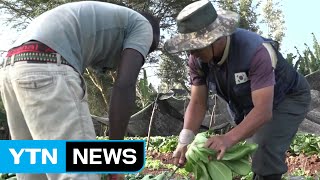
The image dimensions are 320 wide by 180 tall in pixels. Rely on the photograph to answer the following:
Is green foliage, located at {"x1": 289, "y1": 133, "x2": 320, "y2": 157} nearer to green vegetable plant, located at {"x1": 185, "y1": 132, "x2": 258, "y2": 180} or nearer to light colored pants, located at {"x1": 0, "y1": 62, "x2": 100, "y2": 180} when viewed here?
green vegetable plant, located at {"x1": 185, "y1": 132, "x2": 258, "y2": 180}

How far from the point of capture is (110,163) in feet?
9.17

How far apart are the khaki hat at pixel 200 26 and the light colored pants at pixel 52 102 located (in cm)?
96

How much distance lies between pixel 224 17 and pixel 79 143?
1422mm

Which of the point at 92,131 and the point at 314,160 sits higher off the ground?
the point at 92,131

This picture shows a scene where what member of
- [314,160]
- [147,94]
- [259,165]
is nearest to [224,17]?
[259,165]

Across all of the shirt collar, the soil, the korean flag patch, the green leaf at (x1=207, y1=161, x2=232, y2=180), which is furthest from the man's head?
the soil

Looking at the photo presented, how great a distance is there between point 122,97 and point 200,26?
3.10 ft

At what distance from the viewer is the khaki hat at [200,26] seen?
3.39 metres

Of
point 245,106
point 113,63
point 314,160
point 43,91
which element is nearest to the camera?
point 43,91

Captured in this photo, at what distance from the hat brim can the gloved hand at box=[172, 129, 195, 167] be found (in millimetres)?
672

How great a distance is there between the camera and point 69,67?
271 centimetres

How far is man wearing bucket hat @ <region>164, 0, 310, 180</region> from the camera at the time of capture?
3.37 m

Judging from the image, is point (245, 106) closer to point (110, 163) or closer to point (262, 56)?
point (262, 56)

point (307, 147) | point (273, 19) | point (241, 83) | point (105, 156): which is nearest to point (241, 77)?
point (241, 83)
